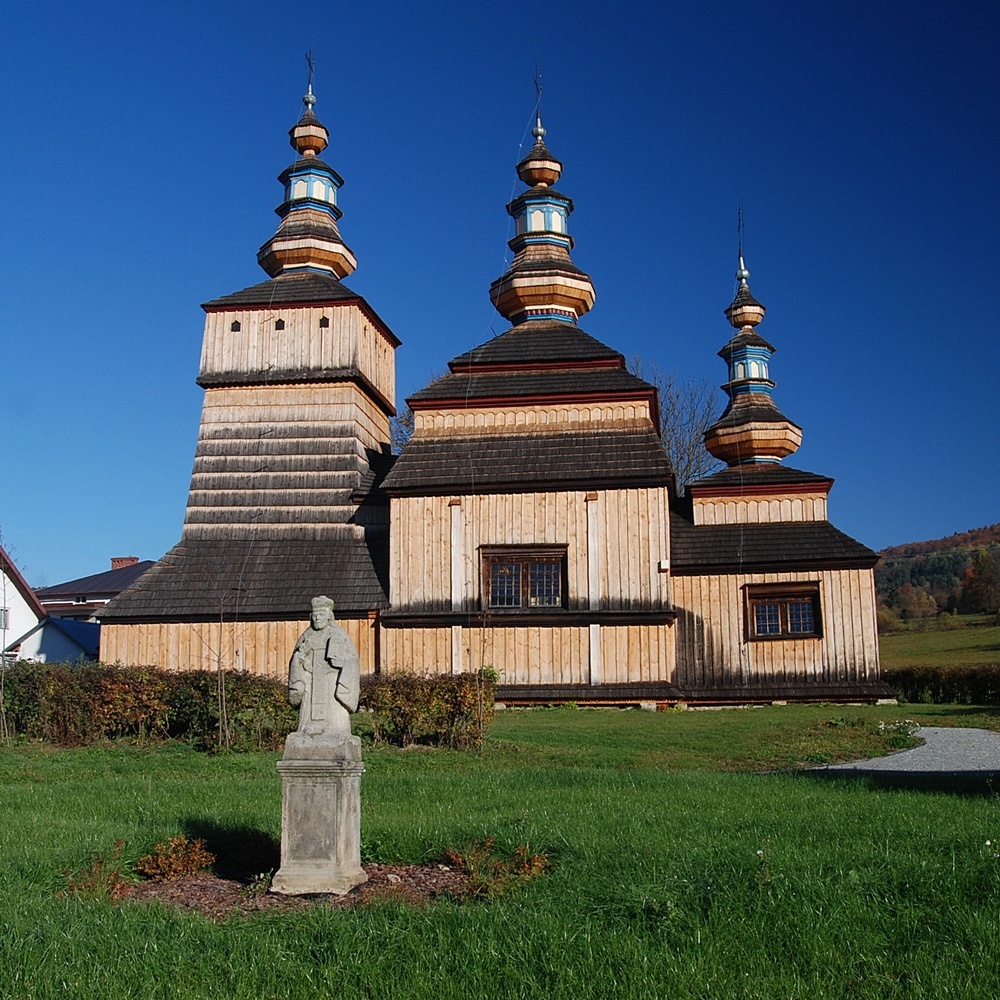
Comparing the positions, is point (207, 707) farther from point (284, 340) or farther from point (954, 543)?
point (954, 543)

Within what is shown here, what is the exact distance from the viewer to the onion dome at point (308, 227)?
30.0 meters

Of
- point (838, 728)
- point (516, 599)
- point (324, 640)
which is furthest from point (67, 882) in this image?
point (516, 599)

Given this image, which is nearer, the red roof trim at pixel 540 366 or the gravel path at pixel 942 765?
the gravel path at pixel 942 765

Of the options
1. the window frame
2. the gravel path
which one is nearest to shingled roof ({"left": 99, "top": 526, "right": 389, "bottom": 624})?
the window frame

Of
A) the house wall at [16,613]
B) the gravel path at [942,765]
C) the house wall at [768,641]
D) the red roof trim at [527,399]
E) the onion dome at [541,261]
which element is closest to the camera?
→ the gravel path at [942,765]

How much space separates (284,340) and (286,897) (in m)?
21.9

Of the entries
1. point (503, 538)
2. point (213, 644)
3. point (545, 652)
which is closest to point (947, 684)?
point (545, 652)

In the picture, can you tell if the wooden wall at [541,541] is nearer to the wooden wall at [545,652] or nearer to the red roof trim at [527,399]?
the wooden wall at [545,652]

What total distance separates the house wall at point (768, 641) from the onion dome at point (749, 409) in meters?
4.59

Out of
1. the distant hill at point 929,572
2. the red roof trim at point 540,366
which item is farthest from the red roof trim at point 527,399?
the distant hill at point 929,572

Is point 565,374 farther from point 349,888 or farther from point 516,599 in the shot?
point 349,888

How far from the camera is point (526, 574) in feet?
78.7

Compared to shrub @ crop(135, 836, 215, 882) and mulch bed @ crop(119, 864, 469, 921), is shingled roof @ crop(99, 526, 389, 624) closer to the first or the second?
shrub @ crop(135, 836, 215, 882)

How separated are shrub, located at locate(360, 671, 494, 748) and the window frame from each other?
7672 millimetres
